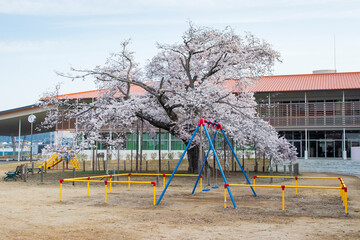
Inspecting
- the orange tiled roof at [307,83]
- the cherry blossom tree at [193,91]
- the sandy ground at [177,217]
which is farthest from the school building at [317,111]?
the sandy ground at [177,217]

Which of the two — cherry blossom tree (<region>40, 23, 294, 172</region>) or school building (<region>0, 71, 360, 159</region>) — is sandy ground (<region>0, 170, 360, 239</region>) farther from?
school building (<region>0, 71, 360, 159</region>)

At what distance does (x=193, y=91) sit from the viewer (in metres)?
23.4

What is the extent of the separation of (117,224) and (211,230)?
2.26 meters

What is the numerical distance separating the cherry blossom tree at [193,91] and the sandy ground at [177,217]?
8.41m

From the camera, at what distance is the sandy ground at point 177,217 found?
29.1 feet

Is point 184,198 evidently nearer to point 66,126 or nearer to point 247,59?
point 247,59

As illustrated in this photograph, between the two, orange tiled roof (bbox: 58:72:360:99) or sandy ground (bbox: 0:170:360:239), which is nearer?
sandy ground (bbox: 0:170:360:239)

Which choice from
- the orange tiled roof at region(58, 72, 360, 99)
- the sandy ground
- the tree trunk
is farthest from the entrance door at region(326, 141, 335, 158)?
the sandy ground

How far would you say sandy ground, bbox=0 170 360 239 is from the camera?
8.86m

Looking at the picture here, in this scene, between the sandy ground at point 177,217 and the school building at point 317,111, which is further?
the school building at point 317,111

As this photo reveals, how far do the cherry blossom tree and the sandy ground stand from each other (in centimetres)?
841

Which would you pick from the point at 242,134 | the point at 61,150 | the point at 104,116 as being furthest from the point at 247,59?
the point at 61,150

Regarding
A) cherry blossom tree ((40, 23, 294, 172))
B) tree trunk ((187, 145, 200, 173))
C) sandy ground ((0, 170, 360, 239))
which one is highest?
cherry blossom tree ((40, 23, 294, 172))

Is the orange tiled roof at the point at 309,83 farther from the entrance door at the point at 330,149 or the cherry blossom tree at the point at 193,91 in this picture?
the cherry blossom tree at the point at 193,91
